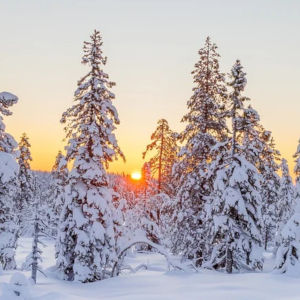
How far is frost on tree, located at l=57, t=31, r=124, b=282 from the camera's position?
21109 millimetres

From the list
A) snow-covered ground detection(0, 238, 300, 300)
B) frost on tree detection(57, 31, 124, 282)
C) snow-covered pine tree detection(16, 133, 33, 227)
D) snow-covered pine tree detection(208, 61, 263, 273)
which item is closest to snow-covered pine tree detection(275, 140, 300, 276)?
snow-covered pine tree detection(208, 61, 263, 273)

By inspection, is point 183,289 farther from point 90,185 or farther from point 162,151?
point 162,151

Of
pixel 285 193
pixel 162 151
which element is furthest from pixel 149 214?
pixel 285 193

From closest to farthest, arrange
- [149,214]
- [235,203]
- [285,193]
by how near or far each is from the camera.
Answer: [235,203] < [149,214] < [285,193]

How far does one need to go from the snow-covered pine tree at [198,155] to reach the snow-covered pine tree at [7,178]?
1036 centimetres

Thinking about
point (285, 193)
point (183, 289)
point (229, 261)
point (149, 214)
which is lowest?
point (183, 289)

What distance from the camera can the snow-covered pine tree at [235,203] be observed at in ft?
69.8

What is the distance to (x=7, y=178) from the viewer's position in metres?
17.1

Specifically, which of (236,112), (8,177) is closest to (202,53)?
(236,112)

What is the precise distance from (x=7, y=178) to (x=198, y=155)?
502 inches

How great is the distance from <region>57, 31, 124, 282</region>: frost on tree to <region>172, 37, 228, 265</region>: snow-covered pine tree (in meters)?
5.32

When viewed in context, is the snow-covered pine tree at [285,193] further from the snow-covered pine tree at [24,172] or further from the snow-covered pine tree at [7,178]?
the snow-covered pine tree at [7,178]

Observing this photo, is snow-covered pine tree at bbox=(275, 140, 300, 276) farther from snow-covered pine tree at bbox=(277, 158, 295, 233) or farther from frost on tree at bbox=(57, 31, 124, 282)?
snow-covered pine tree at bbox=(277, 158, 295, 233)

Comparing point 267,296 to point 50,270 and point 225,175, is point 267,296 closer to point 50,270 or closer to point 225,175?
point 225,175
